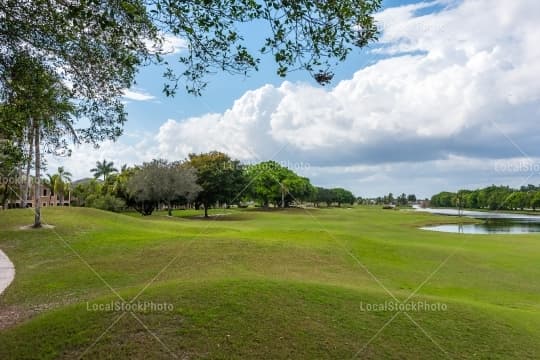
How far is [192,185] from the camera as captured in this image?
2274 inches

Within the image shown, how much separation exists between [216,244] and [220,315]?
1323cm

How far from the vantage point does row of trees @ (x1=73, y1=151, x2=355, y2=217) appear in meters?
58.0

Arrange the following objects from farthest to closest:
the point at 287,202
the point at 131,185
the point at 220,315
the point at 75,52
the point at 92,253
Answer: the point at 287,202
the point at 131,185
the point at 92,253
the point at 75,52
the point at 220,315

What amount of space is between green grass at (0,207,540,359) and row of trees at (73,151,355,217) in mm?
26271

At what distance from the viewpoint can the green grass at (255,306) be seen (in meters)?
6.62

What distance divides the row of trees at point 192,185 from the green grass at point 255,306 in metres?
26.3

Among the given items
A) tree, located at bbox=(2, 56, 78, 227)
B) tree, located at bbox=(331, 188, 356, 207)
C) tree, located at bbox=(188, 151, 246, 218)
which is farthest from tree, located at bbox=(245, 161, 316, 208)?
tree, located at bbox=(331, 188, 356, 207)

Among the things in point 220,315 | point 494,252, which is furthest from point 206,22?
point 494,252

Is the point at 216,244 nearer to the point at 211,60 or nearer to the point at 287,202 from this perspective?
the point at 211,60

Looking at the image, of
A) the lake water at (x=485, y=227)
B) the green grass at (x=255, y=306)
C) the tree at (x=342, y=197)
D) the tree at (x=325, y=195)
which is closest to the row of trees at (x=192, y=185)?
the lake water at (x=485, y=227)

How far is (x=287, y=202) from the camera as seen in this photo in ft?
324

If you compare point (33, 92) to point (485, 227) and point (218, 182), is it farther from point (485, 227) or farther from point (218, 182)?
point (485, 227)

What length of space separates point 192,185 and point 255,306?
167 ft

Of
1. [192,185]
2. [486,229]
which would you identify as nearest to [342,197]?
[486,229]
